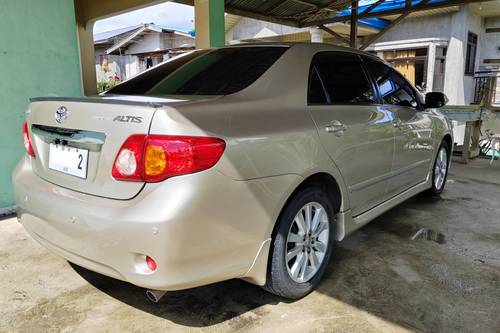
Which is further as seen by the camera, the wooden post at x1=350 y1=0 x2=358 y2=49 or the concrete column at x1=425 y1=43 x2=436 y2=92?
the concrete column at x1=425 y1=43 x2=436 y2=92

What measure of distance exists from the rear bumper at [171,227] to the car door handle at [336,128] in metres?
0.58

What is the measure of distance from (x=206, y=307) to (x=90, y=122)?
1.24m

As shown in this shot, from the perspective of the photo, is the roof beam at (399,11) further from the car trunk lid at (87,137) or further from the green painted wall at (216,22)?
the car trunk lid at (87,137)

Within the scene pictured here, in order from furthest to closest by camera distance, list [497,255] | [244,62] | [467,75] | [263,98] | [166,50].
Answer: [166,50]
[467,75]
[497,255]
[244,62]
[263,98]

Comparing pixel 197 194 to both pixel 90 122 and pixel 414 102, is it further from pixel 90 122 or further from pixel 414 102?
pixel 414 102

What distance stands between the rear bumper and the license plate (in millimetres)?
111

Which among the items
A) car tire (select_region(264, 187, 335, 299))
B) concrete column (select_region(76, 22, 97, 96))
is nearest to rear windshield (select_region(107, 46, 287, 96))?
car tire (select_region(264, 187, 335, 299))

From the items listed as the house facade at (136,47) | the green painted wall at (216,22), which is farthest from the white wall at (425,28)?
the house facade at (136,47)

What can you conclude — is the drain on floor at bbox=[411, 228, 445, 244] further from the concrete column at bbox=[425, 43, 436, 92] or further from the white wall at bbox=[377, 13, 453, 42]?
the white wall at bbox=[377, 13, 453, 42]

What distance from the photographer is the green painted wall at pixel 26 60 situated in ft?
12.4

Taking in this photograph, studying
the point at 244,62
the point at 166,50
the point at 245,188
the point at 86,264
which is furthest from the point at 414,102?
the point at 166,50

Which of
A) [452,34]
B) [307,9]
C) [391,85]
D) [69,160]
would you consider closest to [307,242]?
[69,160]

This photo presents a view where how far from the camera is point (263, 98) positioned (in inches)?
89.9

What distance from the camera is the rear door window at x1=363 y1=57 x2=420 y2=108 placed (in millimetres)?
3394
